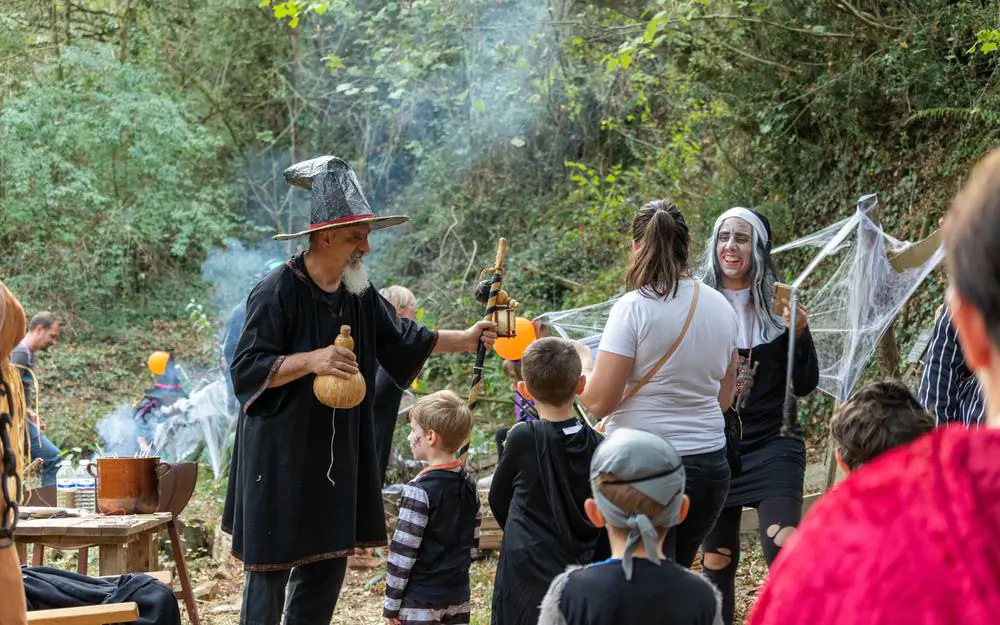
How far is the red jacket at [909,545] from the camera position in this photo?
1.08 metres

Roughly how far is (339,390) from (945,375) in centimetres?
205

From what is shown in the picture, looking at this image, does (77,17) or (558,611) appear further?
(77,17)

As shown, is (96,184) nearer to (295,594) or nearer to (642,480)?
(295,594)

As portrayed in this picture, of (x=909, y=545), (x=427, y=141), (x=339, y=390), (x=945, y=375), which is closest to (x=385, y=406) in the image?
(x=339, y=390)

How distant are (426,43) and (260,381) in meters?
11.1

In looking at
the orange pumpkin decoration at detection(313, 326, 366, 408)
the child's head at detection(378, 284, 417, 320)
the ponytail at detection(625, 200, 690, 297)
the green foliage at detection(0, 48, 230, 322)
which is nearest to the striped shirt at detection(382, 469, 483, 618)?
the orange pumpkin decoration at detection(313, 326, 366, 408)

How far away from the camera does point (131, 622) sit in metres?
3.29

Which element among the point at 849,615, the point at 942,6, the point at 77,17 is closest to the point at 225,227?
the point at 77,17

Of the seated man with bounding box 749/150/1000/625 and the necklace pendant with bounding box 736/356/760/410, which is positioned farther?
the necklace pendant with bounding box 736/356/760/410

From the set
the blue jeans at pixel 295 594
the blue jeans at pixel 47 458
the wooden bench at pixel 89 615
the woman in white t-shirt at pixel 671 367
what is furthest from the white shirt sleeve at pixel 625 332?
the blue jeans at pixel 47 458

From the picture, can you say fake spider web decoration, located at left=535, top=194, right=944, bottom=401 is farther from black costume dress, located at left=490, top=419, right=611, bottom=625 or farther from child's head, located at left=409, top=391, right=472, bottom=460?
black costume dress, located at left=490, top=419, right=611, bottom=625

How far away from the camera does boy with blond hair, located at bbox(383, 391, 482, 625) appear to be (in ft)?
12.3

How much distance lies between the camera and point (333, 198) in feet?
11.8

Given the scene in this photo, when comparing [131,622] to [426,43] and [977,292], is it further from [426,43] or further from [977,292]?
[426,43]
